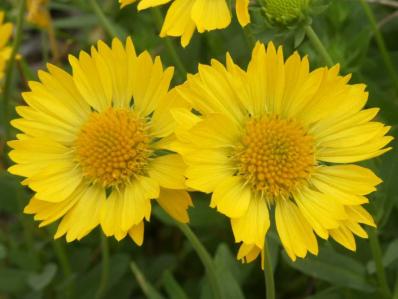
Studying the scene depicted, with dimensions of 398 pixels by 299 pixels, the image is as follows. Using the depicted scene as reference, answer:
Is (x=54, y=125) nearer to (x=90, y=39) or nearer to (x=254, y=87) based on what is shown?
(x=254, y=87)

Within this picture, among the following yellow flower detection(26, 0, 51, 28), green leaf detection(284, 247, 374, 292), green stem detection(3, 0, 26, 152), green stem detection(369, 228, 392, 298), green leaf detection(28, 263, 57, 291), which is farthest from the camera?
yellow flower detection(26, 0, 51, 28)

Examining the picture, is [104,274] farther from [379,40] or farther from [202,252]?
[379,40]

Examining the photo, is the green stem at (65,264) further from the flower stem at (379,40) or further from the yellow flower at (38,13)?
the flower stem at (379,40)

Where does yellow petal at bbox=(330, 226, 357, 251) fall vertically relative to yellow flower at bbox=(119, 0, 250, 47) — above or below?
below

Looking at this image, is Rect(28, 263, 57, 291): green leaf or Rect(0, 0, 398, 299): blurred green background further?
Rect(28, 263, 57, 291): green leaf

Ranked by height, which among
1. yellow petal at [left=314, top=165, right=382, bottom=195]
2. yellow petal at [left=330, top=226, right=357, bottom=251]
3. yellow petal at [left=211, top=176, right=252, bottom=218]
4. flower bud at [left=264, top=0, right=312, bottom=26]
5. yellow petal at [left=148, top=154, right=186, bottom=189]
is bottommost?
yellow petal at [left=330, top=226, right=357, bottom=251]

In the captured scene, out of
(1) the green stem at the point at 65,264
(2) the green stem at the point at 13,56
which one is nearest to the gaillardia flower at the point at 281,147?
(2) the green stem at the point at 13,56

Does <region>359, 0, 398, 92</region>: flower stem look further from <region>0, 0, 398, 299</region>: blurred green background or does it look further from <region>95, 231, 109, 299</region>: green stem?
<region>95, 231, 109, 299</region>: green stem

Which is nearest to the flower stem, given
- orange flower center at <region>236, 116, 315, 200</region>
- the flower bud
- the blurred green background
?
the blurred green background
